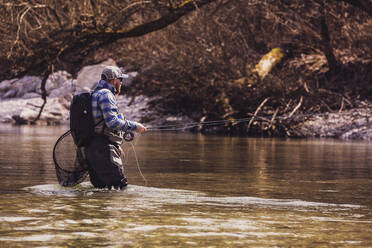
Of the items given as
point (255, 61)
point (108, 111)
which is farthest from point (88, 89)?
point (108, 111)

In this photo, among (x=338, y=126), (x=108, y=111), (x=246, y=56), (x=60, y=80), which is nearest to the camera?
(x=108, y=111)

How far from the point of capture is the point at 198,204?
8281mm

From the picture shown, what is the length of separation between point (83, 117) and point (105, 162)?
0.52 meters

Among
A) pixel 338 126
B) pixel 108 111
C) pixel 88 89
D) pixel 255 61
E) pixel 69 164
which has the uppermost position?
pixel 255 61

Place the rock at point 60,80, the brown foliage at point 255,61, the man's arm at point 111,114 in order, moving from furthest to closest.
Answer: the rock at point 60,80 < the brown foliage at point 255,61 < the man's arm at point 111,114

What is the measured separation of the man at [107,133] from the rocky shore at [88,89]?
9.95 m

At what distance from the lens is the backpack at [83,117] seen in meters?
9.05

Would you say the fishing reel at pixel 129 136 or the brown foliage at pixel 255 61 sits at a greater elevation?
the brown foliage at pixel 255 61

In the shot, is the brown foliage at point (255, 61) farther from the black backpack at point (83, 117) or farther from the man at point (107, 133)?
the black backpack at point (83, 117)

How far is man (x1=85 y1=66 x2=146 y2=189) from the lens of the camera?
8.93 meters

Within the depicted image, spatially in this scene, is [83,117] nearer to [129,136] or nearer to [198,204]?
[129,136]

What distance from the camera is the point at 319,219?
7348 millimetres

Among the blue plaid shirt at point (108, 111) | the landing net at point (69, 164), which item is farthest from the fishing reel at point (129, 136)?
the landing net at point (69, 164)

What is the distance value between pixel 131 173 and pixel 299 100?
1149 cm
